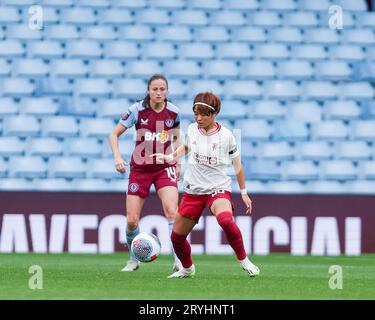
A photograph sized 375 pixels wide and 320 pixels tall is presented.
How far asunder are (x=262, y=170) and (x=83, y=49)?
12.4 feet

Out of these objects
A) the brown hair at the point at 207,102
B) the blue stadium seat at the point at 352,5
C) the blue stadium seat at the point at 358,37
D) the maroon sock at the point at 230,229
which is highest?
the blue stadium seat at the point at 352,5

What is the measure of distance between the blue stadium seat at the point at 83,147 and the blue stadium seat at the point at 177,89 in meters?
1.53

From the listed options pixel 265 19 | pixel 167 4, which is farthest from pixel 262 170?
pixel 167 4

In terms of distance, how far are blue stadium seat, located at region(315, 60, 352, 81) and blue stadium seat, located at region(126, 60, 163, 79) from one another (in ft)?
8.74

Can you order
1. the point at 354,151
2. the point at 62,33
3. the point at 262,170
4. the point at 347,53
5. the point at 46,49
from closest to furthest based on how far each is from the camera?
the point at 262,170, the point at 354,151, the point at 46,49, the point at 62,33, the point at 347,53

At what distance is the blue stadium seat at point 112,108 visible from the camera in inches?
706


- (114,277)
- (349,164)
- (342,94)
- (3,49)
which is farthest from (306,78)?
(114,277)

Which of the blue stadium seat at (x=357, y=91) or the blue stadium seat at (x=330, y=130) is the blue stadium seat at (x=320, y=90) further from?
the blue stadium seat at (x=330, y=130)

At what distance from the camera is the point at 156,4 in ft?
63.8

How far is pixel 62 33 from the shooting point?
1902 centimetres

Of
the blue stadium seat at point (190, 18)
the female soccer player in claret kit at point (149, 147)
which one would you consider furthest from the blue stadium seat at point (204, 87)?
the female soccer player in claret kit at point (149, 147)

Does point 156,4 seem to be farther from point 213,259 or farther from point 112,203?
point 213,259

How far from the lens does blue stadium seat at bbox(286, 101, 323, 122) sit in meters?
18.2

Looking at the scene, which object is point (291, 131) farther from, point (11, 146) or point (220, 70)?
point (11, 146)
